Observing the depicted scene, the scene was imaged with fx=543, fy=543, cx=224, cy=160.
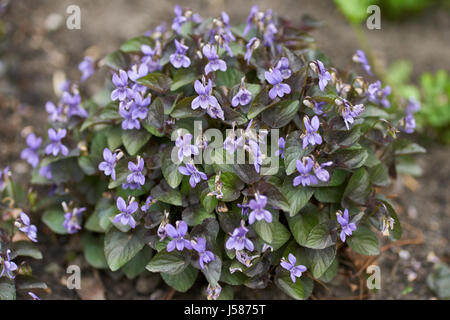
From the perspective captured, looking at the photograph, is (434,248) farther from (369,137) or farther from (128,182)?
(128,182)

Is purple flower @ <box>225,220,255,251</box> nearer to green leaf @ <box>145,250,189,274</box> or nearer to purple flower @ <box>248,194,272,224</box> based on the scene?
purple flower @ <box>248,194,272,224</box>

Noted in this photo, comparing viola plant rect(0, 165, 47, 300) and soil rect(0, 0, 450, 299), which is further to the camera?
soil rect(0, 0, 450, 299)

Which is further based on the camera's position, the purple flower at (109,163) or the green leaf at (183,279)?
the green leaf at (183,279)

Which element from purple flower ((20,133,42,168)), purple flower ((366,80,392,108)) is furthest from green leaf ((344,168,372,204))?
purple flower ((20,133,42,168))

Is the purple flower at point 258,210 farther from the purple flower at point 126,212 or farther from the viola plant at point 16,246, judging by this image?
the viola plant at point 16,246

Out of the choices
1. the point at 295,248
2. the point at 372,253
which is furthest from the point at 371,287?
the point at 295,248

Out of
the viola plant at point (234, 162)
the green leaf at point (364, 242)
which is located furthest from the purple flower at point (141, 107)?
the green leaf at point (364, 242)

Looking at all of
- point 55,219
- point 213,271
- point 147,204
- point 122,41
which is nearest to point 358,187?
point 213,271
